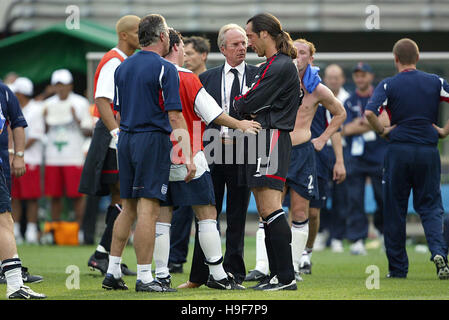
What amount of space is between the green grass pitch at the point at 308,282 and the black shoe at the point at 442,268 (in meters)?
0.10

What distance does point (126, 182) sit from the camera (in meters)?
7.44

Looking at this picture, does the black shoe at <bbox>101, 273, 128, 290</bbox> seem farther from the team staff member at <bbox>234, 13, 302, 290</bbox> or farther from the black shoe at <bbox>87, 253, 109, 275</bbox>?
the black shoe at <bbox>87, 253, 109, 275</bbox>

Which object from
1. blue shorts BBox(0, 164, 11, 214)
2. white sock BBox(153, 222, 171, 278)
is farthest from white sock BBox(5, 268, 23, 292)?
white sock BBox(153, 222, 171, 278)

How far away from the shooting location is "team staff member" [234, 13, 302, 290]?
7.33m

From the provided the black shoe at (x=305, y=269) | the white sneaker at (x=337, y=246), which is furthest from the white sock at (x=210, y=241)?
the white sneaker at (x=337, y=246)

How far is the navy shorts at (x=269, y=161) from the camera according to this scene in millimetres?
7387

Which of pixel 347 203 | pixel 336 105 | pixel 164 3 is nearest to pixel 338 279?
pixel 336 105

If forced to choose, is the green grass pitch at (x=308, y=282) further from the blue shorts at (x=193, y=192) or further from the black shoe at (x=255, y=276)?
the blue shorts at (x=193, y=192)

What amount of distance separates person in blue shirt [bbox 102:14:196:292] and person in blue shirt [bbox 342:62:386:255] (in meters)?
6.28

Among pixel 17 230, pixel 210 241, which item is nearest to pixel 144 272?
pixel 210 241

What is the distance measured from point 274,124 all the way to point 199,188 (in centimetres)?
82

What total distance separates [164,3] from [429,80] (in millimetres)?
12246

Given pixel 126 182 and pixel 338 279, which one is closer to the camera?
pixel 126 182
